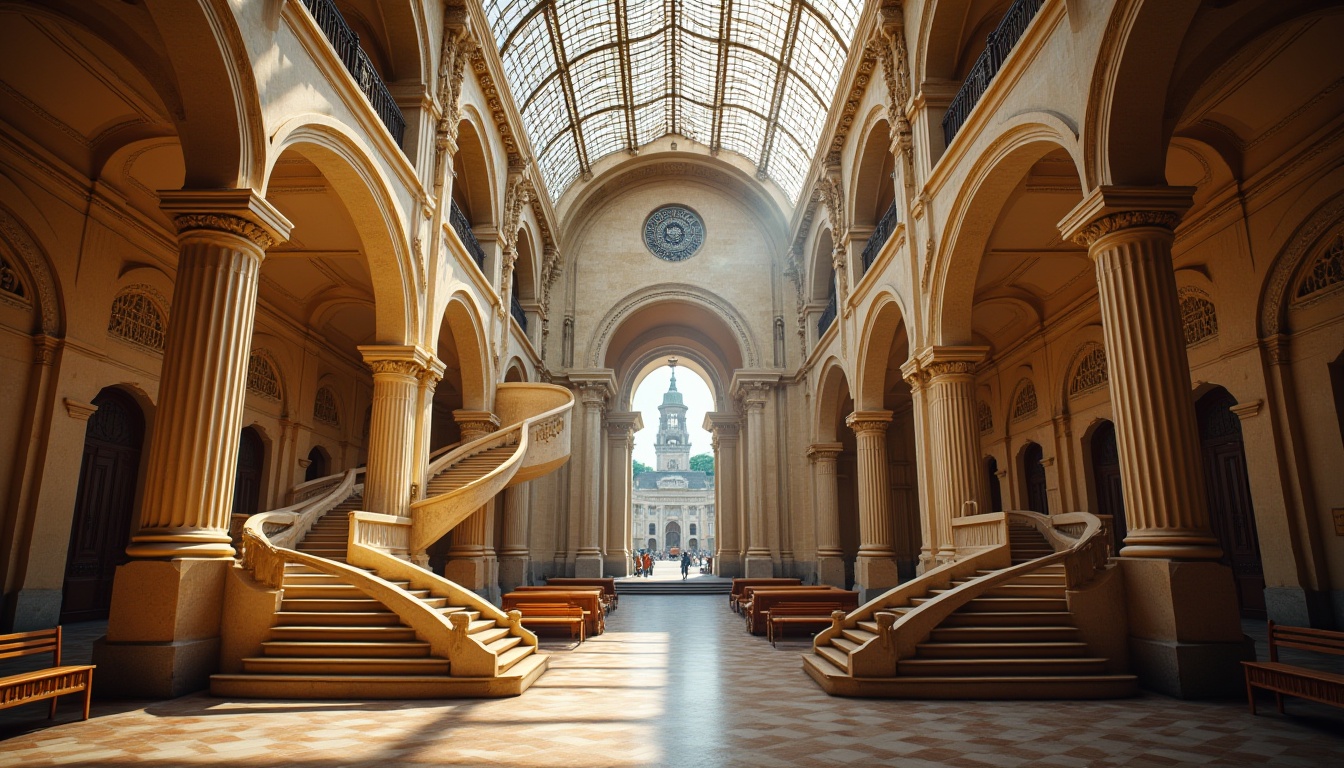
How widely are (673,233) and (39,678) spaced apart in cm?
2348

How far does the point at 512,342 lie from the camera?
802 inches

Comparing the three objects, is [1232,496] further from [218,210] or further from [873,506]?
[218,210]

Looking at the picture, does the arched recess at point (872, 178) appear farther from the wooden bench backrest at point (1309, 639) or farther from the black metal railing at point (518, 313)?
the wooden bench backrest at point (1309, 639)

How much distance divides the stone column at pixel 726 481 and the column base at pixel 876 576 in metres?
12.3

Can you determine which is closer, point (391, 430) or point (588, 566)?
point (391, 430)

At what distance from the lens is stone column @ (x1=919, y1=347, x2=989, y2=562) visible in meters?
12.1

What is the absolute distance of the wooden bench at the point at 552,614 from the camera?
1162cm

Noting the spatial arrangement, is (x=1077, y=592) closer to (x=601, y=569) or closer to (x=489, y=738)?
(x=489, y=738)

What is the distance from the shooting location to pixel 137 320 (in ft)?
42.1

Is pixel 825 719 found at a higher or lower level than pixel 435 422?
lower

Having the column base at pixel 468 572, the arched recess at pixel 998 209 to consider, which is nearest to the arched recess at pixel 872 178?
the arched recess at pixel 998 209

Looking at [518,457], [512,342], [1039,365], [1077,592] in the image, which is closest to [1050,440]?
[1039,365]

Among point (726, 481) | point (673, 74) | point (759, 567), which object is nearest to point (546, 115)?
point (673, 74)

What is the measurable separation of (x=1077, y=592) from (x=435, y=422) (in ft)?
74.1
